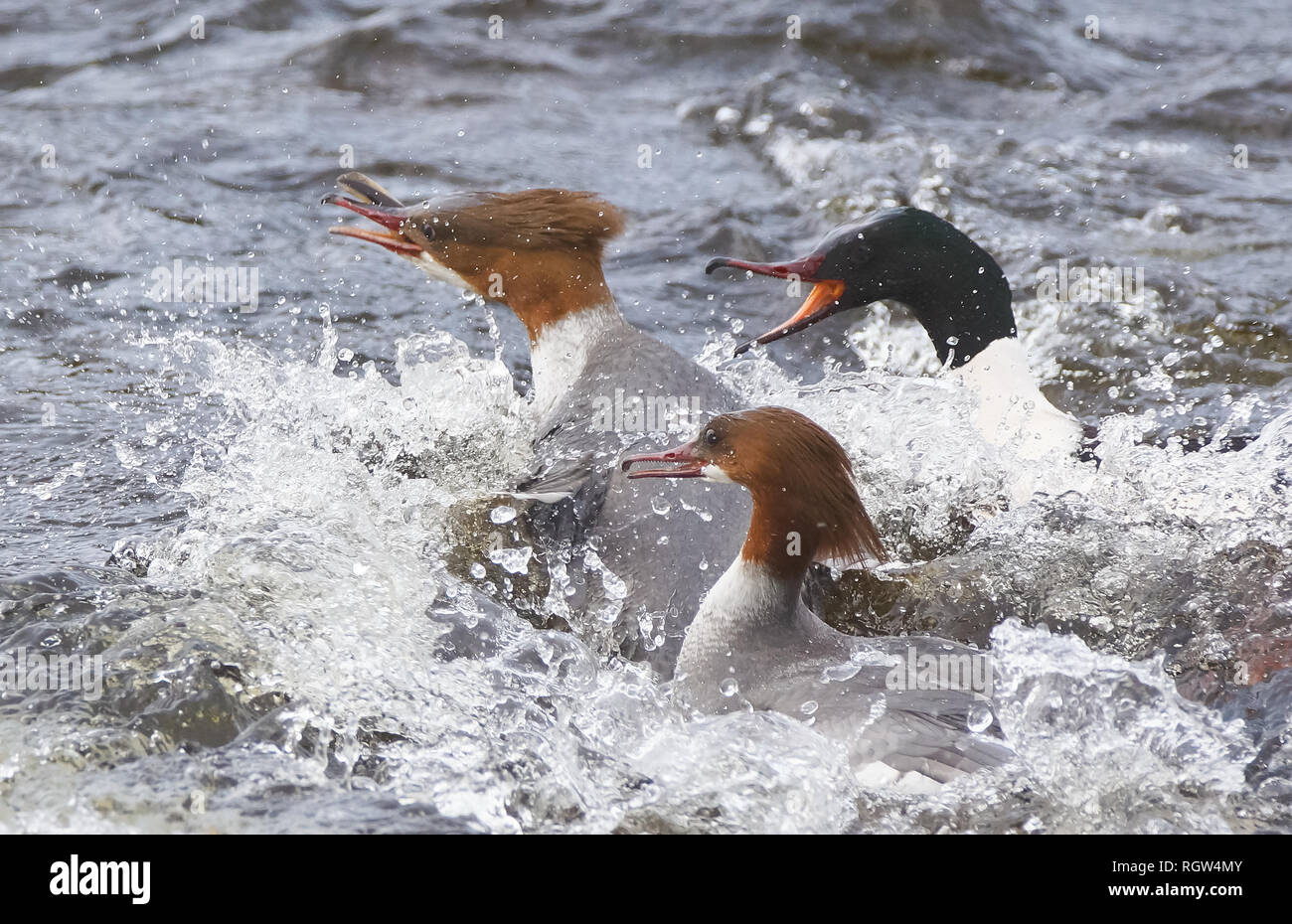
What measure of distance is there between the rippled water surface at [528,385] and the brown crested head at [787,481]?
0.50m

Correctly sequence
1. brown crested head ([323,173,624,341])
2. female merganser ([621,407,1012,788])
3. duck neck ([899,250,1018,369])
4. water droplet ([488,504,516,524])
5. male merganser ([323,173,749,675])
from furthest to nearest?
duck neck ([899,250,1018,369]) → brown crested head ([323,173,624,341]) → water droplet ([488,504,516,524]) → male merganser ([323,173,749,675]) → female merganser ([621,407,1012,788])

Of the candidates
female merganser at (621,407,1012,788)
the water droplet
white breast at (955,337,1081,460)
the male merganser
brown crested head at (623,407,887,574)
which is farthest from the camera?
white breast at (955,337,1081,460)

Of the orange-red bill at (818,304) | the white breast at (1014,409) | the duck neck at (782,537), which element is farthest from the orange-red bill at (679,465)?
the white breast at (1014,409)

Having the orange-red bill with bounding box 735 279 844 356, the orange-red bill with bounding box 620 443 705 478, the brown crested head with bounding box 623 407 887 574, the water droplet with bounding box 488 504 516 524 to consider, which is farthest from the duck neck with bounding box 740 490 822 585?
the orange-red bill with bounding box 735 279 844 356

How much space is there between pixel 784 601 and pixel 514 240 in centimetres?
177

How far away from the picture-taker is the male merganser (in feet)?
13.1

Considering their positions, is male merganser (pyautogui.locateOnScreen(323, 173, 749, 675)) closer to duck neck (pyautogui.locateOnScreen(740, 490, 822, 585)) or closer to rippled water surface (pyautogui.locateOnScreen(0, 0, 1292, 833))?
rippled water surface (pyautogui.locateOnScreen(0, 0, 1292, 833))

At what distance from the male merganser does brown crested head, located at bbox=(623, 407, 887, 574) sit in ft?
1.17

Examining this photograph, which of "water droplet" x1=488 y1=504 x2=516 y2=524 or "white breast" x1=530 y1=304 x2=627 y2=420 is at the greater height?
"white breast" x1=530 y1=304 x2=627 y2=420

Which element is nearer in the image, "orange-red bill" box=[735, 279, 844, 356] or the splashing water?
the splashing water

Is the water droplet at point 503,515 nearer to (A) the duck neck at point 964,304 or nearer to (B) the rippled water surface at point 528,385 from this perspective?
(B) the rippled water surface at point 528,385

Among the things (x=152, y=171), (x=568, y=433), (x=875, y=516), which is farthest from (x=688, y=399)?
(x=152, y=171)

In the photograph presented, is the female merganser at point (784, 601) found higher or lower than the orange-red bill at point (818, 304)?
lower

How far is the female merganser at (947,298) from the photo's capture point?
491cm
